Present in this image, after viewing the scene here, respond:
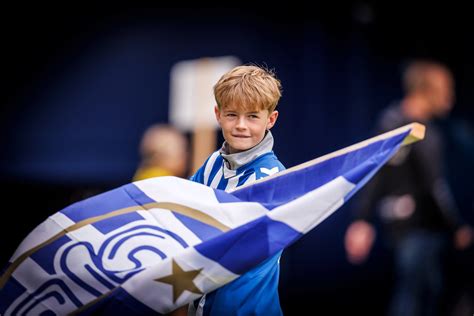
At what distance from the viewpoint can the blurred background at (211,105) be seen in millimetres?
7707

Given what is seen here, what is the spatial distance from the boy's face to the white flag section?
16 centimetres

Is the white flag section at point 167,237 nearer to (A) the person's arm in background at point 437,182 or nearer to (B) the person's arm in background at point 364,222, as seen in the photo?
(A) the person's arm in background at point 437,182

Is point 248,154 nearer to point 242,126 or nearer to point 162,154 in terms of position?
point 242,126

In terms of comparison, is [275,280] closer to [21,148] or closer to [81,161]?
[81,161]

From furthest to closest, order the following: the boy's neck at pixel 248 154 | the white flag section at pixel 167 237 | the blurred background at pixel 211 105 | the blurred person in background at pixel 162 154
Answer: the blurred background at pixel 211 105, the blurred person in background at pixel 162 154, the boy's neck at pixel 248 154, the white flag section at pixel 167 237

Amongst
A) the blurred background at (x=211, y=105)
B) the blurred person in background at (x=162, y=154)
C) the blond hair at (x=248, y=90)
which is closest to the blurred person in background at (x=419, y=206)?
the blurred background at (x=211, y=105)

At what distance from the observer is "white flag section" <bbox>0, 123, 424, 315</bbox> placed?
2953mm

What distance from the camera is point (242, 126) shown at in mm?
3029

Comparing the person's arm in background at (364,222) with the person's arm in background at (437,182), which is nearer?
the person's arm in background at (437,182)

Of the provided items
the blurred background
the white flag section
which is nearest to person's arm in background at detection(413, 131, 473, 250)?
the blurred background

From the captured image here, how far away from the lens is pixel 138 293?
2963 mm

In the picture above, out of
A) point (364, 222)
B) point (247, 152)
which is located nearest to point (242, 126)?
point (247, 152)

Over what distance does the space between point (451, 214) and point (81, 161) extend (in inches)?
194

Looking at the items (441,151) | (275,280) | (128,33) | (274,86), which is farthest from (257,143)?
A: (128,33)
